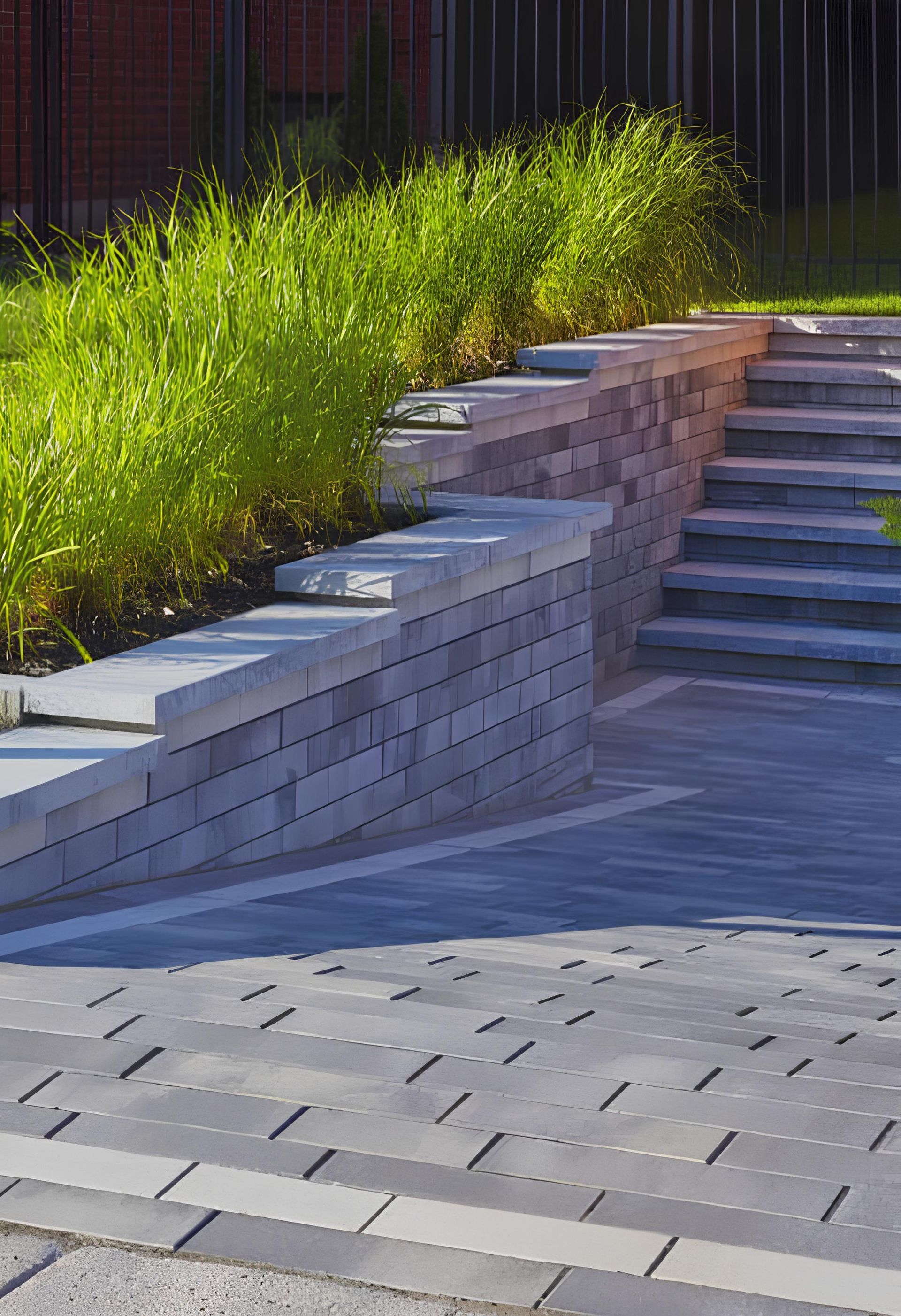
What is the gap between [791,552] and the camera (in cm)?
1003

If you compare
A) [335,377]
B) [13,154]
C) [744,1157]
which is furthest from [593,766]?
[13,154]

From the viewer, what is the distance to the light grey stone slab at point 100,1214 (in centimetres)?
220

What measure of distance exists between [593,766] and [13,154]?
10973mm

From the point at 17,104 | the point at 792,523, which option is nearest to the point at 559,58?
the point at 17,104

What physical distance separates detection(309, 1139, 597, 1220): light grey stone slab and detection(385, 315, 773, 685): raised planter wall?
4.73 metres

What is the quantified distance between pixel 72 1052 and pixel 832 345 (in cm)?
894

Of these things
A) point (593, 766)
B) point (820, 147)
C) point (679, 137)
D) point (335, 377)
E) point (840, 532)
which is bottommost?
point (593, 766)

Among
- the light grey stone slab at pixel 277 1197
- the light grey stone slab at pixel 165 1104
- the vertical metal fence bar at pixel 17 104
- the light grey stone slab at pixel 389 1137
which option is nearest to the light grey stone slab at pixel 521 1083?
the light grey stone slab at pixel 389 1137

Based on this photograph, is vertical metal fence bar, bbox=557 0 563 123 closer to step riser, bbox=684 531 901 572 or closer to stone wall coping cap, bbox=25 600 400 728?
step riser, bbox=684 531 901 572

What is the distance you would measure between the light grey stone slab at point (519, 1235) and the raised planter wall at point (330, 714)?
1.83m

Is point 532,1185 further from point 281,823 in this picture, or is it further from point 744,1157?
point 281,823

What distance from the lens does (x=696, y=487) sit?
34.1ft

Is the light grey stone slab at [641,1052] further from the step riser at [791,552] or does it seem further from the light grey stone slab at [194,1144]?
the step riser at [791,552]

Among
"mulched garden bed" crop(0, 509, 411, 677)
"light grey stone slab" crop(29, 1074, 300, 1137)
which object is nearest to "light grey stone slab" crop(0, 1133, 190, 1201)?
"light grey stone slab" crop(29, 1074, 300, 1137)
